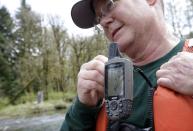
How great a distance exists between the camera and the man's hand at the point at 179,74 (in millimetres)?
1707

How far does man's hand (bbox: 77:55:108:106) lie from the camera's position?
190 cm

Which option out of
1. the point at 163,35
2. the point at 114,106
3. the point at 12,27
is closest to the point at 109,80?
the point at 114,106

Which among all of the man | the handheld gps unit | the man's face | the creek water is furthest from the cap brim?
the creek water

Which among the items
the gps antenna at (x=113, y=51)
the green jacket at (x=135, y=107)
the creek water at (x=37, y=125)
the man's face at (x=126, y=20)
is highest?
the man's face at (x=126, y=20)

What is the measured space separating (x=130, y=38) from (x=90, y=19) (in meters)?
0.34

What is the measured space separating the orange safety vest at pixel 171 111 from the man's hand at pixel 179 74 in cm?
4

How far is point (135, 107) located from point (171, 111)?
0.94 ft

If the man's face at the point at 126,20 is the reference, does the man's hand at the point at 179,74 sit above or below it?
below

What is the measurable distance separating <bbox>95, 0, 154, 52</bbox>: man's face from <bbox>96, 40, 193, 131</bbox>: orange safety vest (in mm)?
439

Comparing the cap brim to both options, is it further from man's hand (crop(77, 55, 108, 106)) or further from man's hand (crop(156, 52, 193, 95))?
man's hand (crop(156, 52, 193, 95))

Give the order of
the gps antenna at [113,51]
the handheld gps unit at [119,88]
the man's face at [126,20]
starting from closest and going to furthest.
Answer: the handheld gps unit at [119,88], the gps antenna at [113,51], the man's face at [126,20]

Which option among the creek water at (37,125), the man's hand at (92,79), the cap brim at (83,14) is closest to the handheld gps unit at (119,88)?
the man's hand at (92,79)

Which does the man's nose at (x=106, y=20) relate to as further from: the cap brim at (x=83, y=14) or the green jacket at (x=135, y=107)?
the green jacket at (x=135, y=107)

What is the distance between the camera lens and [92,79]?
75.4 inches
